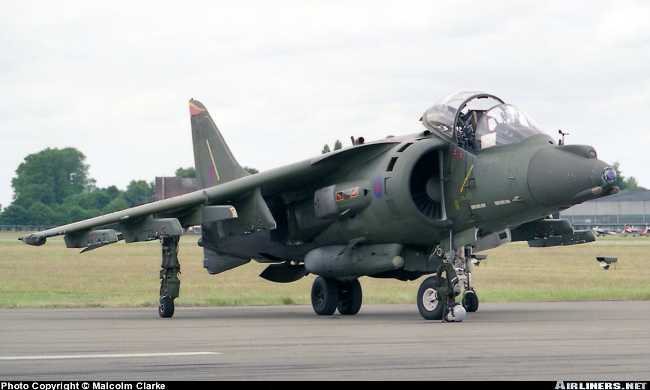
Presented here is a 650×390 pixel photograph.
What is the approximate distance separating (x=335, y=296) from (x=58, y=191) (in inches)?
5070

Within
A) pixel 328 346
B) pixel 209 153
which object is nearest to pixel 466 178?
pixel 328 346

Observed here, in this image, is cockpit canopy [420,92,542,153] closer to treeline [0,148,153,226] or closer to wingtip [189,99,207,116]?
wingtip [189,99,207,116]

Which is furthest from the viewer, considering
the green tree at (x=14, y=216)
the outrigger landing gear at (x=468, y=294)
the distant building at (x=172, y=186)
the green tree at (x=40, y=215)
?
the green tree at (x=14, y=216)

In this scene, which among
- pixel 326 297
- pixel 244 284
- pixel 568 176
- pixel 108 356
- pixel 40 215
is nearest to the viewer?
pixel 108 356

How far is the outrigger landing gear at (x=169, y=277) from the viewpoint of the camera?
61.6 feet

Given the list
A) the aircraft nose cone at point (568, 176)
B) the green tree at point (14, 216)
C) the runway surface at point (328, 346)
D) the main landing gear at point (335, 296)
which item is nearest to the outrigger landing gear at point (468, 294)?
the runway surface at point (328, 346)

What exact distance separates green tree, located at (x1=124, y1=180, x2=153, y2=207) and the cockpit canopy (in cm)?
12861

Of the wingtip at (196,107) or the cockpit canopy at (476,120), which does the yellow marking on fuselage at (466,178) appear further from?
the wingtip at (196,107)

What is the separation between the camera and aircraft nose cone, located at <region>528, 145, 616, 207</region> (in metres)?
15.7

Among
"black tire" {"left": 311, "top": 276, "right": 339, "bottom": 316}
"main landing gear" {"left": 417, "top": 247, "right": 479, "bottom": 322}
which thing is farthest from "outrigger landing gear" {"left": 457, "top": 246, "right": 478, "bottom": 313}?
"black tire" {"left": 311, "top": 276, "right": 339, "bottom": 316}

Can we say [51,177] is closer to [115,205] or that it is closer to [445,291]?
[115,205]

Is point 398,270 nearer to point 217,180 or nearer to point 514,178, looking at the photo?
point 514,178

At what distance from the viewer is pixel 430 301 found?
1709cm

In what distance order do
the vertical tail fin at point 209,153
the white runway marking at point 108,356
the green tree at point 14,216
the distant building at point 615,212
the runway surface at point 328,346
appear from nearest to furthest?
1. the runway surface at point 328,346
2. the white runway marking at point 108,356
3. the vertical tail fin at point 209,153
4. the green tree at point 14,216
5. the distant building at point 615,212
